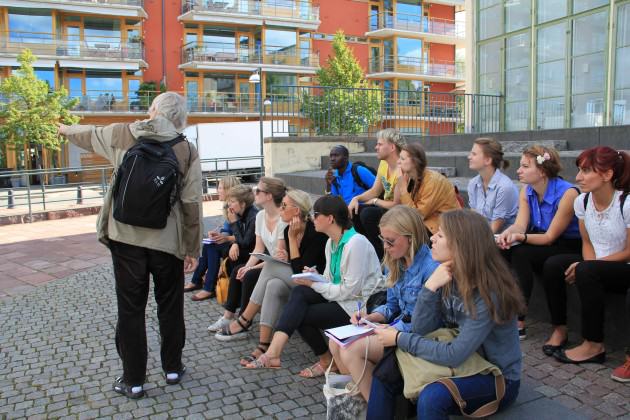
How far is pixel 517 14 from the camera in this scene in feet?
40.0

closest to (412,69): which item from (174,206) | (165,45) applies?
(165,45)

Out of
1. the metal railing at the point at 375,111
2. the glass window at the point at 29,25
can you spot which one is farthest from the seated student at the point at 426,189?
the glass window at the point at 29,25

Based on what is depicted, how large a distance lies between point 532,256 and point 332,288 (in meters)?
1.54

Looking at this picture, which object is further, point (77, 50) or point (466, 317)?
point (77, 50)

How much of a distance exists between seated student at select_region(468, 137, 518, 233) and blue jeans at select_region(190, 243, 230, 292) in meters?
2.64

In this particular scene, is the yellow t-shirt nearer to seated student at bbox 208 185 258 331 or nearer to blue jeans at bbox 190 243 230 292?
seated student at bbox 208 185 258 331

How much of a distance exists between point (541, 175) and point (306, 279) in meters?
1.97

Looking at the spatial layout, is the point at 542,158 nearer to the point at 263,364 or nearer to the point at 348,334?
the point at 348,334

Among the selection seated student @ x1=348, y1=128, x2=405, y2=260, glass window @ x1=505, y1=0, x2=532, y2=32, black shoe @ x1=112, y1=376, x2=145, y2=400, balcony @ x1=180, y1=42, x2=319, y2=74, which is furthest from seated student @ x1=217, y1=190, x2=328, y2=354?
balcony @ x1=180, y1=42, x2=319, y2=74

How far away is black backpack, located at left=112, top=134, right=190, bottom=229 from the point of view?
3.43m

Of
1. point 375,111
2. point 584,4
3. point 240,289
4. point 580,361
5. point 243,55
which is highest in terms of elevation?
point 243,55

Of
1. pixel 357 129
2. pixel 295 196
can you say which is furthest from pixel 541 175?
pixel 357 129

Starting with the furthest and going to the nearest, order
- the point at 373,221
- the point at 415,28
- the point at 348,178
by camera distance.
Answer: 1. the point at 415,28
2. the point at 348,178
3. the point at 373,221

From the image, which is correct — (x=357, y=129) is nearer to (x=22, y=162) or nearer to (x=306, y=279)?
(x=306, y=279)
